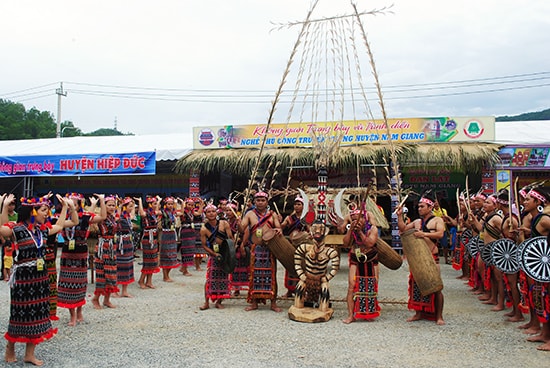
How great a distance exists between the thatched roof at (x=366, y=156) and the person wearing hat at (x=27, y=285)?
7.55m

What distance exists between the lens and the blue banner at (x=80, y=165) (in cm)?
1418

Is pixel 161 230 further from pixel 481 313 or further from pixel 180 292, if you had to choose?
pixel 481 313

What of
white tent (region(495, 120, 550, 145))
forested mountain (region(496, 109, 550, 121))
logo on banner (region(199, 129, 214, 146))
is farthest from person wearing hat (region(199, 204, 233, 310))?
forested mountain (region(496, 109, 550, 121))

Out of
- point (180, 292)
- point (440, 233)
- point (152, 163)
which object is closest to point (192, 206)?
point (180, 292)

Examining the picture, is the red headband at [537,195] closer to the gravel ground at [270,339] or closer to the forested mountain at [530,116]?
the gravel ground at [270,339]

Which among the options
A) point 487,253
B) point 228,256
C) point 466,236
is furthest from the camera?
point 466,236

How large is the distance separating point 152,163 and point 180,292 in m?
6.80

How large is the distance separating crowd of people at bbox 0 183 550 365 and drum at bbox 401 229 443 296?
0.08 metres

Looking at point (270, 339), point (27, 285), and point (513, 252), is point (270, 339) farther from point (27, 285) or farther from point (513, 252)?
point (513, 252)

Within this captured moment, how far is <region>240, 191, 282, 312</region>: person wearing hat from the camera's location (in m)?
6.60

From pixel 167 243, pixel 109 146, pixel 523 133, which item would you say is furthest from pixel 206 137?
pixel 523 133

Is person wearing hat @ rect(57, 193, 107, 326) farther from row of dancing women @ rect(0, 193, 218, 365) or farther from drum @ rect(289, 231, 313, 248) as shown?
drum @ rect(289, 231, 313, 248)

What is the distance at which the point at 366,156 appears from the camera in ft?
40.0

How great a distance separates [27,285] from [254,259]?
3.16 meters
